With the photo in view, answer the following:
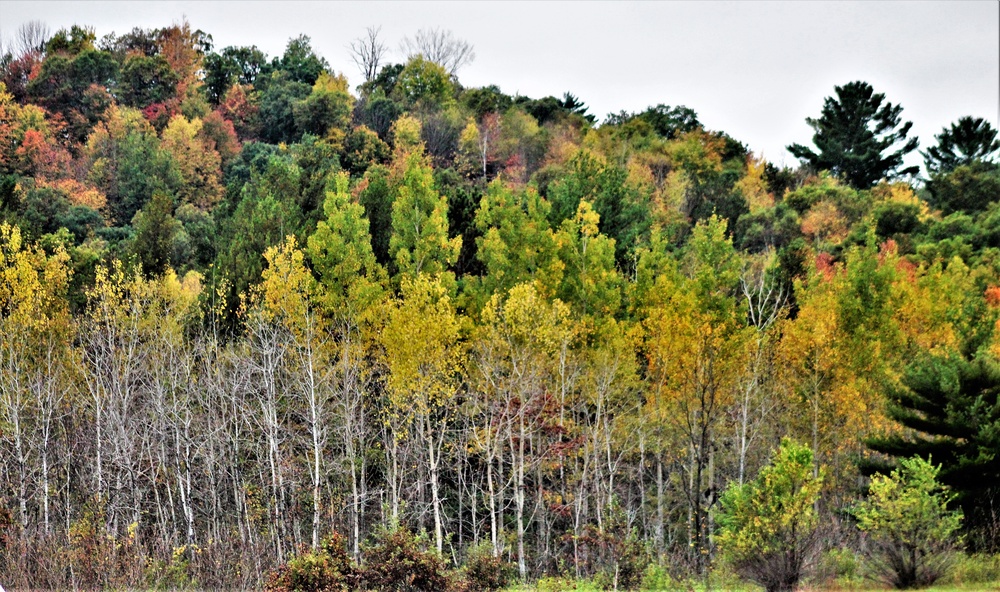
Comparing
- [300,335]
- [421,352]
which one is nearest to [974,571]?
[421,352]

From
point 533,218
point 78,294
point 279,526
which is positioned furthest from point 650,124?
point 279,526

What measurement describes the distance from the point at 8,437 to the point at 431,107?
50265 millimetres

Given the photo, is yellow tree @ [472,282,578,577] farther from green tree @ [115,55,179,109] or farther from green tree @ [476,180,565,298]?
green tree @ [115,55,179,109]

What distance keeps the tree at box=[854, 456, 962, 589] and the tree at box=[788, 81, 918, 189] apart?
47671 millimetres

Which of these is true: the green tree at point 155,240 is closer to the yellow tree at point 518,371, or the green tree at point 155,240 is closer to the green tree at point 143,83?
the yellow tree at point 518,371

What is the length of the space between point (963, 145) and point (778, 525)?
52.0 metres

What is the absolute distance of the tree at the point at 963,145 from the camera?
64.4 meters

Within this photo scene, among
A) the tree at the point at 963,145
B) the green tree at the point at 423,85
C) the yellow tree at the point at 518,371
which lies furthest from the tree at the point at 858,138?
the yellow tree at the point at 518,371

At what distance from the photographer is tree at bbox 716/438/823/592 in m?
19.7

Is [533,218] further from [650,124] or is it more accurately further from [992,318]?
[650,124]

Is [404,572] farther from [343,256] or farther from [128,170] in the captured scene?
[128,170]

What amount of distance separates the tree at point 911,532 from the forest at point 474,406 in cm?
6

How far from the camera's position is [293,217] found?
1319 inches

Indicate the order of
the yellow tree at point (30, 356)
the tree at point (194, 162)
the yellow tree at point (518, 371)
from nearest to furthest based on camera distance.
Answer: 1. the yellow tree at point (30, 356)
2. the yellow tree at point (518, 371)
3. the tree at point (194, 162)
